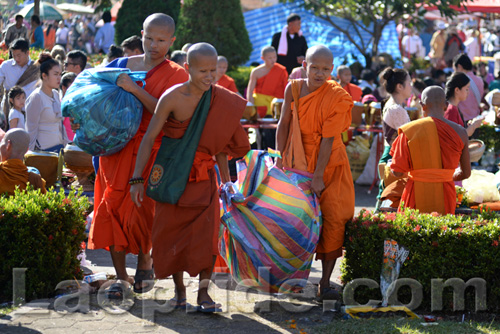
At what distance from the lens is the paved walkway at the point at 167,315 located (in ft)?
16.2

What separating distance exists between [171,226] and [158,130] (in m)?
0.67

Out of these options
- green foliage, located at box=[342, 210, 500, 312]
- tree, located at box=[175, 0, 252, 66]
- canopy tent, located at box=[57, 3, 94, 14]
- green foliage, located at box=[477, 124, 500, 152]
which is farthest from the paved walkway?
canopy tent, located at box=[57, 3, 94, 14]

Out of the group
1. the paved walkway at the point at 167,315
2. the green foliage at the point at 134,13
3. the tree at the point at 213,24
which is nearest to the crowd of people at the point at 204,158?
the paved walkway at the point at 167,315

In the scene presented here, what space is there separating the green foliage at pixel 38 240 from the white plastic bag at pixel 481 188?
394cm

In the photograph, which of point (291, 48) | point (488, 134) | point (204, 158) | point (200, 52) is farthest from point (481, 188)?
point (291, 48)

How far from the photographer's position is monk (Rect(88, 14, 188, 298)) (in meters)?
5.59

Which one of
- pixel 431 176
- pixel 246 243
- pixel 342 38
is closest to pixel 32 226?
pixel 246 243

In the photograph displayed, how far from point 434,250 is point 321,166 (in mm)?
1024

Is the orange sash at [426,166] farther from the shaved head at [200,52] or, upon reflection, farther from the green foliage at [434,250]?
the shaved head at [200,52]

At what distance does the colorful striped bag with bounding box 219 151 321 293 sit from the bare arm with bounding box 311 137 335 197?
64mm

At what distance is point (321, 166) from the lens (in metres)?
5.72

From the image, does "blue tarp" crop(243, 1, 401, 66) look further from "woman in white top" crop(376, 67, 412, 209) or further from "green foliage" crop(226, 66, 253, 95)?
"woman in white top" crop(376, 67, 412, 209)

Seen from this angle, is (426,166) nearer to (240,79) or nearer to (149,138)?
(149,138)

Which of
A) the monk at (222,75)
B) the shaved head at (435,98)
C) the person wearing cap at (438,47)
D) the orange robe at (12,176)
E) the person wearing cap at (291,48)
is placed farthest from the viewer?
the person wearing cap at (438,47)
